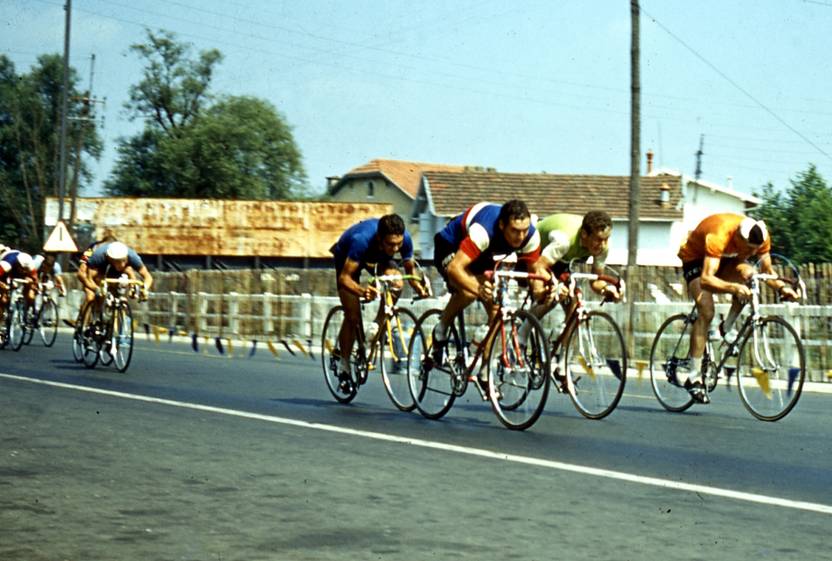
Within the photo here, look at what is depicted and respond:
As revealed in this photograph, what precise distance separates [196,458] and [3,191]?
307 ft

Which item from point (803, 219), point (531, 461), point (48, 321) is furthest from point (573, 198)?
point (531, 461)

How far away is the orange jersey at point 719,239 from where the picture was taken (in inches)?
479

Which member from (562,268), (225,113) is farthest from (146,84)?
(562,268)

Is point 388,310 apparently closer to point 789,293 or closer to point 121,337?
point 789,293

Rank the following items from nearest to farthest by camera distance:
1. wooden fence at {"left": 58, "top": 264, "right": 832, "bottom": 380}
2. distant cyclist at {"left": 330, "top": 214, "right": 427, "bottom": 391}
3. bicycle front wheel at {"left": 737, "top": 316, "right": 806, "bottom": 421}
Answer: bicycle front wheel at {"left": 737, "top": 316, "right": 806, "bottom": 421}, distant cyclist at {"left": 330, "top": 214, "right": 427, "bottom": 391}, wooden fence at {"left": 58, "top": 264, "right": 832, "bottom": 380}

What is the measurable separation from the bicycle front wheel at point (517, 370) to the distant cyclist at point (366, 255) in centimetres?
122

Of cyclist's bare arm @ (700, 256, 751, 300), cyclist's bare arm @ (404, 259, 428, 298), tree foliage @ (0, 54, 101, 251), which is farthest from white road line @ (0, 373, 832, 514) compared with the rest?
tree foliage @ (0, 54, 101, 251)

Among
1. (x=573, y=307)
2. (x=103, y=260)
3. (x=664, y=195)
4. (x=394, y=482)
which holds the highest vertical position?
(x=664, y=195)

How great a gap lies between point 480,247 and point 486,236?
0.10 m

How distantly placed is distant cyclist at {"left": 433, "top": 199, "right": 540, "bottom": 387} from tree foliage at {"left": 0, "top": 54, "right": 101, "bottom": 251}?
89.7m

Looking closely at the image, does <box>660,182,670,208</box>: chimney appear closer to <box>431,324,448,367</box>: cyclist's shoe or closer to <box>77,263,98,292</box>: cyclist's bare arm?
<box>77,263,98,292</box>: cyclist's bare arm

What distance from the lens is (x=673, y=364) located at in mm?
12922

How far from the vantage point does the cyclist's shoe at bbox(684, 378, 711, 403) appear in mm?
12723

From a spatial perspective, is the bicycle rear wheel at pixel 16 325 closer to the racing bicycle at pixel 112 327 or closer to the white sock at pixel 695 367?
the racing bicycle at pixel 112 327
